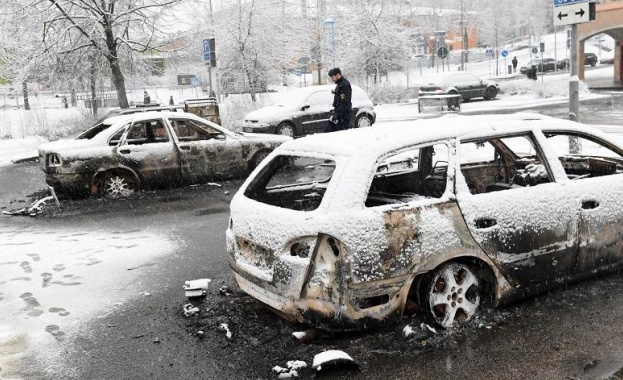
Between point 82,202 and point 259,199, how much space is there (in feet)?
21.0

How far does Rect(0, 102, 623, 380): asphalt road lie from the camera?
4043 mm

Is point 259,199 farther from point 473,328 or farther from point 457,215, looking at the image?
point 473,328

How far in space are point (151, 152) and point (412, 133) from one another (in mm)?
7295

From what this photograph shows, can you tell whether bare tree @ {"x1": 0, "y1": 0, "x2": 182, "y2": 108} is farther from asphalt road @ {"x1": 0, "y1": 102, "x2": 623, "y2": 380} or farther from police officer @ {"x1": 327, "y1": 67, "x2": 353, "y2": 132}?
asphalt road @ {"x1": 0, "y1": 102, "x2": 623, "y2": 380}

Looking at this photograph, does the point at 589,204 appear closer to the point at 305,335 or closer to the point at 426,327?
the point at 426,327

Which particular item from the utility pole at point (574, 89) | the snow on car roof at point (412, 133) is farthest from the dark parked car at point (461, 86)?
the snow on car roof at point (412, 133)

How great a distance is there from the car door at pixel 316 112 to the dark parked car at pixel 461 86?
12339mm

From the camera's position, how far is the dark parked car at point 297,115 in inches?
753

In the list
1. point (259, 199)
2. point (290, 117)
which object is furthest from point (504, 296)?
point (290, 117)

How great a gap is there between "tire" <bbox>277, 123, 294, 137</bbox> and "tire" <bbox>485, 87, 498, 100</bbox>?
1773 centimetres

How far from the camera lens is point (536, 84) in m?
34.4

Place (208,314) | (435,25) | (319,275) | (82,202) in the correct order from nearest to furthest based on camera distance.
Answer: (319,275)
(208,314)
(82,202)
(435,25)

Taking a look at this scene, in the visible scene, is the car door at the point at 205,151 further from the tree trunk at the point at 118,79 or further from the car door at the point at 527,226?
the tree trunk at the point at 118,79

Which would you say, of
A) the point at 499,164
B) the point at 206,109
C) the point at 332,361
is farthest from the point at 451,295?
the point at 206,109
